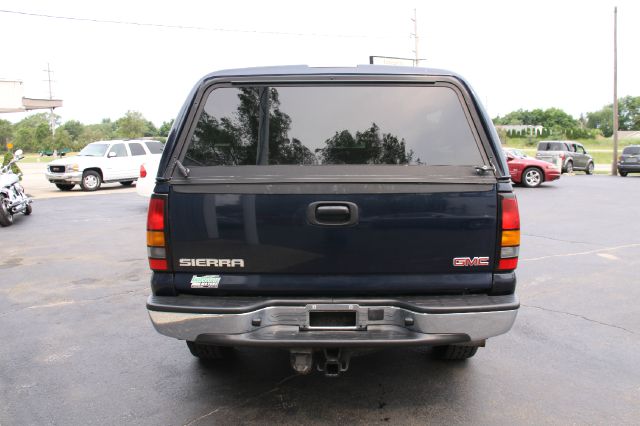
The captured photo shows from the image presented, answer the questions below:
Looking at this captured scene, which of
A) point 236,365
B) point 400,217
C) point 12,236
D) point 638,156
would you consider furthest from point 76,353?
point 638,156

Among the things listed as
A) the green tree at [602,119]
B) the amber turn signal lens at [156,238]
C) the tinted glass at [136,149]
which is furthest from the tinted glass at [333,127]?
the green tree at [602,119]

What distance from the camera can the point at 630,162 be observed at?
84.2 ft

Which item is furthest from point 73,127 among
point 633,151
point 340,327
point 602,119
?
point 602,119

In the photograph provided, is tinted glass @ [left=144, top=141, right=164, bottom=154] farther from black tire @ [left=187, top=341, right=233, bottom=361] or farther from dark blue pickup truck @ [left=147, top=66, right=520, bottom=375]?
dark blue pickup truck @ [left=147, top=66, right=520, bottom=375]

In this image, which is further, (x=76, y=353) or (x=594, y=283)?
(x=594, y=283)

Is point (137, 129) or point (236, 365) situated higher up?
point (137, 129)

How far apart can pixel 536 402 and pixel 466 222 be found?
1.39 m

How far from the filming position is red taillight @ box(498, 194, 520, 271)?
114 inches

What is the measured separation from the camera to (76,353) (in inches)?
166

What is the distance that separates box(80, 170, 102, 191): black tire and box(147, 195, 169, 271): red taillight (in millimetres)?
17968

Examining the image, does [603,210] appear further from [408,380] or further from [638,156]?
[638,156]

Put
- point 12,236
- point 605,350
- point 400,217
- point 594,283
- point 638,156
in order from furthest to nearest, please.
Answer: point 638,156
point 12,236
point 594,283
point 605,350
point 400,217

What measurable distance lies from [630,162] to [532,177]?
9.74 metres

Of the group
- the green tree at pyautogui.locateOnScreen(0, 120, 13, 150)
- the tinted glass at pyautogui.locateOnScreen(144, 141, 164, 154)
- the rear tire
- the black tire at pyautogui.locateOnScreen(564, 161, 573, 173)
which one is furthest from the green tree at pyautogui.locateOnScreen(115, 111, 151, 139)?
the rear tire
